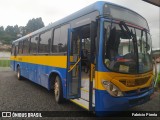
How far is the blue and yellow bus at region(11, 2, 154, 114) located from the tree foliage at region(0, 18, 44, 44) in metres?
67.7

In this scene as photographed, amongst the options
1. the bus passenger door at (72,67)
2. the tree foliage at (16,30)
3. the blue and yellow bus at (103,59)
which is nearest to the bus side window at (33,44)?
the blue and yellow bus at (103,59)

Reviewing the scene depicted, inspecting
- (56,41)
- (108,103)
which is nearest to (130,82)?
(108,103)

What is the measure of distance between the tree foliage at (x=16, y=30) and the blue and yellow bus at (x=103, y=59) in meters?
67.7

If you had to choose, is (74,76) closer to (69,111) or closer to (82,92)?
(82,92)

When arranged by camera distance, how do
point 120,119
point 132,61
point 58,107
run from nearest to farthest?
point 132,61
point 120,119
point 58,107

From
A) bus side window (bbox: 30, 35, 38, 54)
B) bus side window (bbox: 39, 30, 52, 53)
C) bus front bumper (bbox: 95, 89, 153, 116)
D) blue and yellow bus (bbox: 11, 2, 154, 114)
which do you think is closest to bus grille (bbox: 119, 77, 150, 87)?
blue and yellow bus (bbox: 11, 2, 154, 114)

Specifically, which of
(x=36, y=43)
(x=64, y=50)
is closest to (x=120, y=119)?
(x=64, y=50)

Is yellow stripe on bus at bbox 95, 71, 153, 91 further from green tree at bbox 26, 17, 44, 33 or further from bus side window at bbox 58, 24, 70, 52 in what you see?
green tree at bbox 26, 17, 44, 33

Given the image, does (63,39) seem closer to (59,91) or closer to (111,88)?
(59,91)

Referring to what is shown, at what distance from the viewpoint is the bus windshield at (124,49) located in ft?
14.3

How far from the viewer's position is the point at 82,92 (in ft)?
17.8

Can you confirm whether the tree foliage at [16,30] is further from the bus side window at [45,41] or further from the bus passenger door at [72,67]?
the bus passenger door at [72,67]

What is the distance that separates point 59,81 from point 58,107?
0.82 m

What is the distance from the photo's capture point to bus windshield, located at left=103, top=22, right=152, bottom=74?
436 centimetres
